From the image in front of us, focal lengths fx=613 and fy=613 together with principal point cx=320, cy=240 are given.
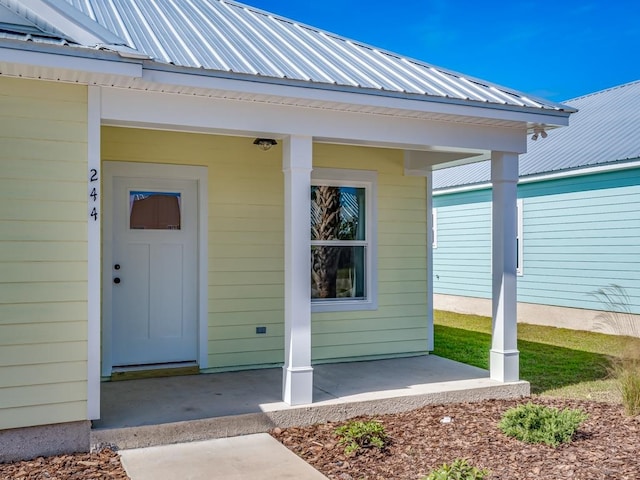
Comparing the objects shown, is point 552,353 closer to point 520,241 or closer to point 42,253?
point 520,241

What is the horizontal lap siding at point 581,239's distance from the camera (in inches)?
435

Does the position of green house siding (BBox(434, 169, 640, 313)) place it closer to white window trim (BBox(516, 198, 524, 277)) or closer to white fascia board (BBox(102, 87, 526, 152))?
white window trim (BBox(516, 198, 524, 277))

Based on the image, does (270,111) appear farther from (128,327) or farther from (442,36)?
(442,36)

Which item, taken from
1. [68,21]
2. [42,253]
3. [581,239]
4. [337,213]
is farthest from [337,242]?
[581,239]

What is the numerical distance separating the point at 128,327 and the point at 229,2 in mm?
4160

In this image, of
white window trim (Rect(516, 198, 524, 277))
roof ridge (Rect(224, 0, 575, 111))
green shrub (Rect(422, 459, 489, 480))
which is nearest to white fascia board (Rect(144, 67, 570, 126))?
roof ridge (Rect(224, 0, 575, 111))

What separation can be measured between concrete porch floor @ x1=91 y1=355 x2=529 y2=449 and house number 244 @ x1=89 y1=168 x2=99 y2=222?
164 cm

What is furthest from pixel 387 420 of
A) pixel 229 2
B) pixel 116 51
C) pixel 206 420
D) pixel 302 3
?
pixel 302 3

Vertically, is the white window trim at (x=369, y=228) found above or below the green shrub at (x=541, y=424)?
above

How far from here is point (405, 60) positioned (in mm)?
7102

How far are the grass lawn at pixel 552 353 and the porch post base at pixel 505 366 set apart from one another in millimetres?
498

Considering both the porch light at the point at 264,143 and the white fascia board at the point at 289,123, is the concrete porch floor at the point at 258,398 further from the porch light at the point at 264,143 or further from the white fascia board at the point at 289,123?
the porch light at the point at 264,143

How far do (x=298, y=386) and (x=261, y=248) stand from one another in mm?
2189

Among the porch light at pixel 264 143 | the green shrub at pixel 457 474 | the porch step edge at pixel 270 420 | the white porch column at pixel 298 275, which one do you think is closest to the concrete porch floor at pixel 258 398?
the porch step edge at pixel 270 420
